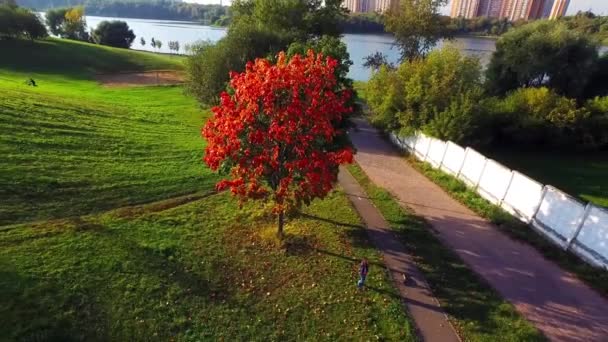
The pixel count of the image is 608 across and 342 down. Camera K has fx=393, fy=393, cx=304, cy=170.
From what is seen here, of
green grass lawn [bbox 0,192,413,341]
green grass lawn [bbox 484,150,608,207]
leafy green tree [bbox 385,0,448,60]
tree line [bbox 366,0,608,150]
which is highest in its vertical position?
leafy green tree [bbox 385,0,448,60]

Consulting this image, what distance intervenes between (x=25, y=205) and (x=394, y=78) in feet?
74.0

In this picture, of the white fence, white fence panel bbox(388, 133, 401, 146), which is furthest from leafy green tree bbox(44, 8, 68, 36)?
the white fence

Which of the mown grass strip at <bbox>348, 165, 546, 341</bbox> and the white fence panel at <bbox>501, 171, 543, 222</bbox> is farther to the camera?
the white fence panel at <bbox>501, 171, 543, 222</bbox>

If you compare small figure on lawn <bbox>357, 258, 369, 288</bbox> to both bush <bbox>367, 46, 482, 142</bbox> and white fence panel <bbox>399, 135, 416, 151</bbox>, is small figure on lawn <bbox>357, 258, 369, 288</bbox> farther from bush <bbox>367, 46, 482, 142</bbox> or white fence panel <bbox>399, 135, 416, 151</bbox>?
white fence panel <bbox>399, 135, 416, 151</bbox>

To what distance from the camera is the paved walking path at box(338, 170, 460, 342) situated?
1100cm

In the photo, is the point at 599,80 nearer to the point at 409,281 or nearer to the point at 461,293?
the point at 461,293

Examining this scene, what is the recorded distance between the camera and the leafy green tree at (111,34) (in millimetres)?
88250

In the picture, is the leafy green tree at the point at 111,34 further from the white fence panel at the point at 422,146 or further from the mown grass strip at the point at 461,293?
the mown grass strip at the point at 461,293

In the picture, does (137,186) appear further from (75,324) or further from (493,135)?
(493,135)

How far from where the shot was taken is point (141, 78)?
178ft

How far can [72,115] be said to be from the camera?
23.8 metres

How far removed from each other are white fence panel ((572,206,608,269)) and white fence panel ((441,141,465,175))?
26.2 feet

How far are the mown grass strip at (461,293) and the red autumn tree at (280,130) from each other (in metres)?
4.83

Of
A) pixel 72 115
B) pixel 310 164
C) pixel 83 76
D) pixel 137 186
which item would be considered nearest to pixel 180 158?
pixel 137 186
